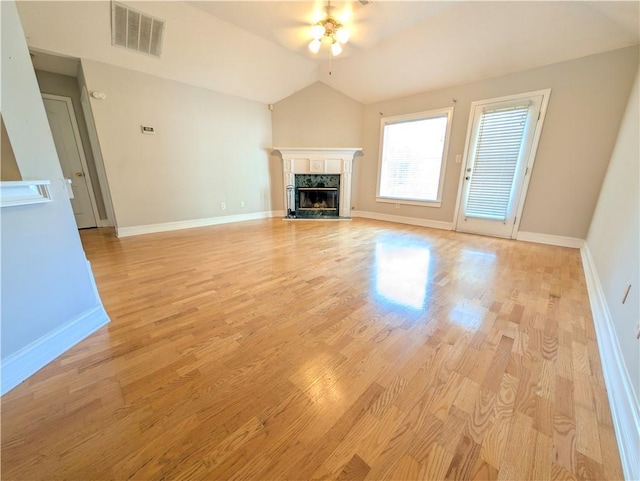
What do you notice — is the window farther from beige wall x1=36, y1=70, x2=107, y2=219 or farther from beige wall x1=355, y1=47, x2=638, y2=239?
beige wall x1=36, y1=70, x2=107, y2=219

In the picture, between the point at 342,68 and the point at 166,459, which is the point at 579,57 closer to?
the point at 342,68

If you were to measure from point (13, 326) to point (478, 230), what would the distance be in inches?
203

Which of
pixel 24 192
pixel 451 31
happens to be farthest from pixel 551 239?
pixel 24 192

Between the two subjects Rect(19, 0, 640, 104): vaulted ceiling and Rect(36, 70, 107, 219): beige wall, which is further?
Rect(36, 70, 107, 219): beige wall

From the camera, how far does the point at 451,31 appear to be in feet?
10.3

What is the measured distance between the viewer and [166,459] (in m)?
0.83

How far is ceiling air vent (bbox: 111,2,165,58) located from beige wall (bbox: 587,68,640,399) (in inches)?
198

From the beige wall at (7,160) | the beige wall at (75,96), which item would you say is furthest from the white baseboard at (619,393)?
the beige wall at (75,96)

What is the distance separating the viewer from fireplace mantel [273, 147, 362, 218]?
521cm

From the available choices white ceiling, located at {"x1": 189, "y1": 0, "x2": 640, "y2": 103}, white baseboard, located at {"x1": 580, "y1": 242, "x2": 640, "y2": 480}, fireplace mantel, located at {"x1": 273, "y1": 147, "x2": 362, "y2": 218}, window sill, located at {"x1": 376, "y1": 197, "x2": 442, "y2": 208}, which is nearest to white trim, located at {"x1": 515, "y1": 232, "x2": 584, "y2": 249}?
window sill, located at {"x1": 376, "y1": 197, "x2": 442, "y2": 208}

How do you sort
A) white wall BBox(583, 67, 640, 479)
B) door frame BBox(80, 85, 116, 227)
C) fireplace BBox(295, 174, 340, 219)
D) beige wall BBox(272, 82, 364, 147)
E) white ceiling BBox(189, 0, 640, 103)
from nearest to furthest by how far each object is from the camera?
white wall BBox(583, 67, 640, 479), white ceiling BBox(189, 0, 640, 103), door frame BBox(80, 85, 116, 227), beige wall BBox(272, 82, 364, 147), fireplace BBox(295, 174, 340, 219)

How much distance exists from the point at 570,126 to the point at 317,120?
162 inches

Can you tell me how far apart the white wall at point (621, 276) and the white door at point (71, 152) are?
5.86 meters

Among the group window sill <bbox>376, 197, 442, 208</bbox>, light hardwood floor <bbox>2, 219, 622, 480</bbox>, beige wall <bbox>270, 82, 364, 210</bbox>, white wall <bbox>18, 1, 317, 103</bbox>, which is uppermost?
white wall <bbox>18, 1, 317, 103</bbox>
